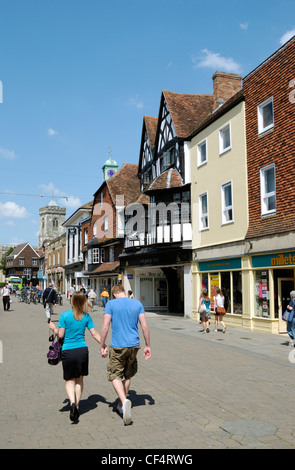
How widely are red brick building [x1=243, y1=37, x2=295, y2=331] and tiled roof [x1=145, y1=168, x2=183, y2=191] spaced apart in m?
6.44

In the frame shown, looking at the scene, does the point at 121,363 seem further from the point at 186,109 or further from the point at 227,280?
the point at 186,109

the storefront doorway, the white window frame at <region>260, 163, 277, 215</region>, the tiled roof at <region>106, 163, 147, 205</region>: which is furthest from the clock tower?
the storefront doorway

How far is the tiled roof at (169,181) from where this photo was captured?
23516 mm

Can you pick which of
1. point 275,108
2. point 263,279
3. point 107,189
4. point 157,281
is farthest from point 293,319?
point 107,189

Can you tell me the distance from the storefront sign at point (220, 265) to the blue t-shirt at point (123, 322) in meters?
12.4

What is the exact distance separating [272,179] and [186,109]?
11331 mm

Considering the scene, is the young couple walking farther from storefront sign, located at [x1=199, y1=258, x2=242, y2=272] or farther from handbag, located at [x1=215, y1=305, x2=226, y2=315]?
storefront sign, located at [x1=199, y1=258, x2=242, y2=272]

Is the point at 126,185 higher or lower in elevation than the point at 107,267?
higher

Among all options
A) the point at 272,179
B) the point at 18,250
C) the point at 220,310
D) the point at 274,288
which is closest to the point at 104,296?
the point at 220,310

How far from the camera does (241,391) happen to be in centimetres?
736

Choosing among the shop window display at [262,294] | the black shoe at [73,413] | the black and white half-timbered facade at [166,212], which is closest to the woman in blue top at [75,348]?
the black shoe at [73,413]

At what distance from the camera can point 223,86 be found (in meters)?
24.6
